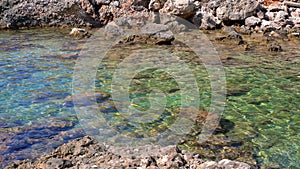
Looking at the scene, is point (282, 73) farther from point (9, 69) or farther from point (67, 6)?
point (67, 6)

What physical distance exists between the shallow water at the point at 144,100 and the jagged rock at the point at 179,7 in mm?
4984

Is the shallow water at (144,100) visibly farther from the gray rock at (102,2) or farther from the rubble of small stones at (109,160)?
the gray rock at (102,2)

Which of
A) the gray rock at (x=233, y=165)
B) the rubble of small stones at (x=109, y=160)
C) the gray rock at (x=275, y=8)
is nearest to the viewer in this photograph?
the gray rock at (x=233, y=165)

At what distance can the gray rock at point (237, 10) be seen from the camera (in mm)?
17016

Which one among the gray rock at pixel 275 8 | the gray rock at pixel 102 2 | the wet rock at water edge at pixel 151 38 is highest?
the gray rock at pixel 102 2

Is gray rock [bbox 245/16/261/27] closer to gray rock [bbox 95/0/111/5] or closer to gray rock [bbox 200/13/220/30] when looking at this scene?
gray rock [bbox 200/13/220/30]

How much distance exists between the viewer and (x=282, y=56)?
11.9m

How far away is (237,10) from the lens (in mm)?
17203

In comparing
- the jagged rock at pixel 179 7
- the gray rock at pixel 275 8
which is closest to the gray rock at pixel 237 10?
the gray rock at pixel 275 8

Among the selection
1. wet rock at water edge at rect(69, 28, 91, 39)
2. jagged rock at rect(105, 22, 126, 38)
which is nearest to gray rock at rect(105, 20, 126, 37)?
jagged rock at rect(105, 22, 126, 38)

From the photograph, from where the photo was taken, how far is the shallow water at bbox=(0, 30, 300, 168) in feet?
18.0

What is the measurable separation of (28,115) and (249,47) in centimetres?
963

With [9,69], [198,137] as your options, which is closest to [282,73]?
[198,137]

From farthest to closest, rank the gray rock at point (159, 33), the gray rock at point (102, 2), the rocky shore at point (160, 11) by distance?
the gray rock at point (102, 2)
the rocky shore at point (160, 11)
the gray rock at point (159, 33)
